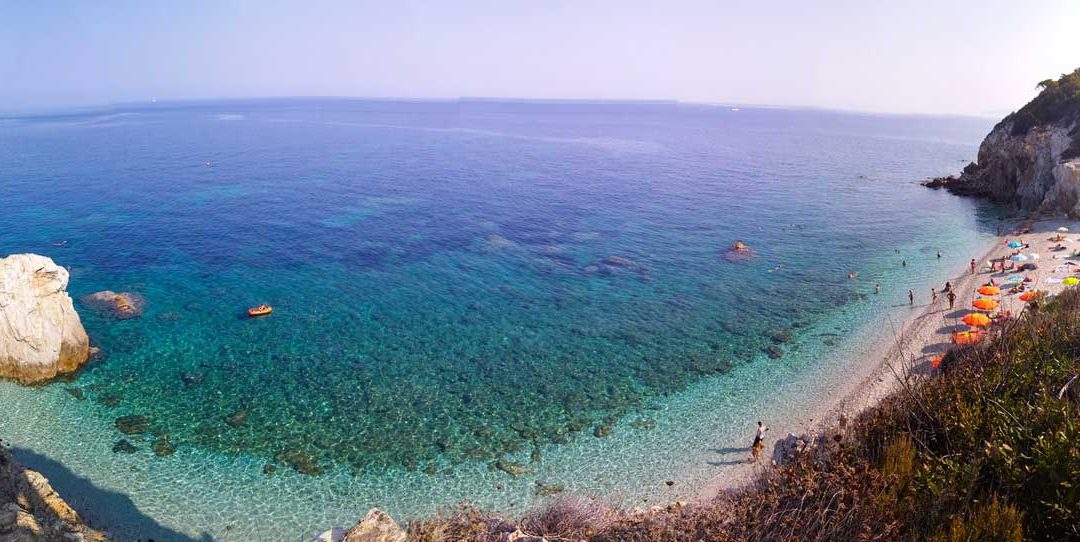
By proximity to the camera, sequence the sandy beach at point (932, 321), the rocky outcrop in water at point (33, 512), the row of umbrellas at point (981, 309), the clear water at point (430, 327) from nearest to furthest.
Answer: the rocky outcrop in water at point (33, 512)
the clear water at point (430, 327)
the sandy beach at point (932, 321)
the row of umbrellas at point (981, 309)

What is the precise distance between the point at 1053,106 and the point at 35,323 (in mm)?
103650

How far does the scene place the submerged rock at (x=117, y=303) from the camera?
1516 inches

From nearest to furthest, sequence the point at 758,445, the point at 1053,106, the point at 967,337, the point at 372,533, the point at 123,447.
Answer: the point at 372,533 → the point at 758,445 → the point at 123,447 → the point at 967,337 → the point at 1053,106

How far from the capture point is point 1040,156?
61.5m

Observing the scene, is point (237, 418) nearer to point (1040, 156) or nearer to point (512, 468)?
point (512, 468)

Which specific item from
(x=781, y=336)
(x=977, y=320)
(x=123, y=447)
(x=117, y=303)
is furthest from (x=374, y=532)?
(x=117, y=303)

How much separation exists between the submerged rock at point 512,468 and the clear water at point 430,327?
321 mm

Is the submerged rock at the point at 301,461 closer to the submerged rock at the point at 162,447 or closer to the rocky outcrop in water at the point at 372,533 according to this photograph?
the submerged rock at the point at 162,447

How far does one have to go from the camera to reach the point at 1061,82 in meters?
68.2

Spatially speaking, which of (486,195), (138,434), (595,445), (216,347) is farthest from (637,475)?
(486,195)

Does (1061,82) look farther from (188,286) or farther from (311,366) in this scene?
(188,286)

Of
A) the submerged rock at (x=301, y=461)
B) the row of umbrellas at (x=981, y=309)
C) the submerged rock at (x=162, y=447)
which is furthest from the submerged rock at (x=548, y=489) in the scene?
the row of umbrellas at (x=981, y=309)

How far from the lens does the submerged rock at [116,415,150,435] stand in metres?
A: 26.4

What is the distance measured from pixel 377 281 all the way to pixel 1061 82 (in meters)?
88.8
